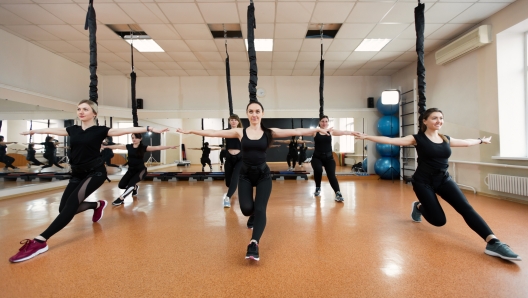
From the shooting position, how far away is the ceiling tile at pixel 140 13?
14.1ft

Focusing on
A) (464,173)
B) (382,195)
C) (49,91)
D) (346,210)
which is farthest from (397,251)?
(49,91)

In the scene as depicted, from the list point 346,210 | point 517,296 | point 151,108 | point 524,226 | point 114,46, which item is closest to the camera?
point 517,296

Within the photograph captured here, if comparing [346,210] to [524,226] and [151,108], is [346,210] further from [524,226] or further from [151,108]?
[151,108]

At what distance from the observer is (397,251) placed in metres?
2.22

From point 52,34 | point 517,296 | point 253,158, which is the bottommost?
point 517,296

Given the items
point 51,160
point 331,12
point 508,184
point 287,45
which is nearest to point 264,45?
point 287,45

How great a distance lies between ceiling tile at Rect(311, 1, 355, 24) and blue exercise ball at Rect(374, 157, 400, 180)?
13.6ft

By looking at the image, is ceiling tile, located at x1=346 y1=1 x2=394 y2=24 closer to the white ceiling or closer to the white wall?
the white ceiling

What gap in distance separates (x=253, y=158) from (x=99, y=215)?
2287 mm

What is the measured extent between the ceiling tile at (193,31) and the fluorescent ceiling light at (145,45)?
911 millimetres

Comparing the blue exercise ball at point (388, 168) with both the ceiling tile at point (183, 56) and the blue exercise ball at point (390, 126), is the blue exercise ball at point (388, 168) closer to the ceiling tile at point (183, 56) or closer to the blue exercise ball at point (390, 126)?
the blue exercise ball at point (390, 126)

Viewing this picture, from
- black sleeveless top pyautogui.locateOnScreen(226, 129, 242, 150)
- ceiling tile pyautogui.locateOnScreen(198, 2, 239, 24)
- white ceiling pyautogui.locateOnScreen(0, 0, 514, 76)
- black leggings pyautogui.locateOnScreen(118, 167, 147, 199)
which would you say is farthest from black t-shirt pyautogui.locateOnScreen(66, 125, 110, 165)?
ceiling tile pyautogui.locateOnScreen(198, 2, 239, 24)

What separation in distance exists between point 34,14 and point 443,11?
23.8 ft

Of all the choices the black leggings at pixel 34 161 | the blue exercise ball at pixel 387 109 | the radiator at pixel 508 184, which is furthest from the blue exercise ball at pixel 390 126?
the black leggings at pixel 34 161
